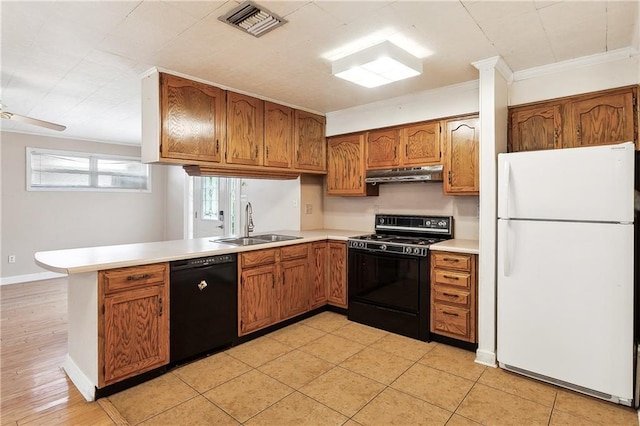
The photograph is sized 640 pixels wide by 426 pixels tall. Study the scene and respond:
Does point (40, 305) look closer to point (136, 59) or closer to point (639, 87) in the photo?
point (136, 59)

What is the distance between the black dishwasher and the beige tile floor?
0.45 ft

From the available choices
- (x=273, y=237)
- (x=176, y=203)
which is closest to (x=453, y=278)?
(x=273, y=237)

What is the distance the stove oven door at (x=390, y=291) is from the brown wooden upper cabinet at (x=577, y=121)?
143cm

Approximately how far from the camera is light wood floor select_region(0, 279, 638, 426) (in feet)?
6.90

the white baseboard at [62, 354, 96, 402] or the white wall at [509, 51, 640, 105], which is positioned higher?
the white wall at [509, 51, 640, 105]

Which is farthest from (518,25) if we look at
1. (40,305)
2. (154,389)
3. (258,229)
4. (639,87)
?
(40,305)

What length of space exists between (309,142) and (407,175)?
1309 millimetres

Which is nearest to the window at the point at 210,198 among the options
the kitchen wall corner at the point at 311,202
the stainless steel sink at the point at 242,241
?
the kitchen wall corner at the point at 311,202

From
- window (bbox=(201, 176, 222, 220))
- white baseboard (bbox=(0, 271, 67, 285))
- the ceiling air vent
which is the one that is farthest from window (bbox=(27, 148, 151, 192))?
the ceiling air vent

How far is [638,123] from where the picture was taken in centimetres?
260

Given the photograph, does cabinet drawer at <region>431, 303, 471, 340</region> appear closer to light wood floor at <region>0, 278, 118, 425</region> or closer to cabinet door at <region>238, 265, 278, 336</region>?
cabinet door at <region>238, 265, 278, 336</region>

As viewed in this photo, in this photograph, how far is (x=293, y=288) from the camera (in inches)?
144

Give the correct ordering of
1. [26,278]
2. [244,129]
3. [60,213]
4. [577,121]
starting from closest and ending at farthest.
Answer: [577,121], [244,129], [26,278], [60,213]

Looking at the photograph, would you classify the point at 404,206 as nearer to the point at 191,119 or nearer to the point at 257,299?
the point at 257,299
